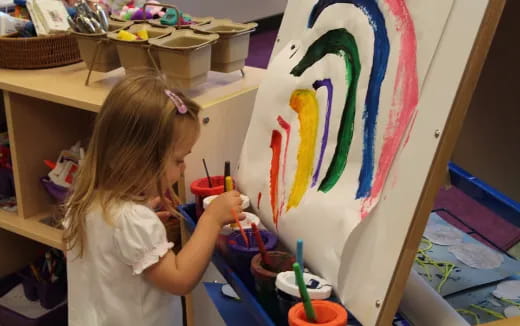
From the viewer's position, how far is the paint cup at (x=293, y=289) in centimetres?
88

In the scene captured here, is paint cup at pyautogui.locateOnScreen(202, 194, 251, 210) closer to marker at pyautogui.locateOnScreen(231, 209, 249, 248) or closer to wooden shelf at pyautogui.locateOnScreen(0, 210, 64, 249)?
marker at pyautogui.locateOnScreen(231, 209, 249, 248)

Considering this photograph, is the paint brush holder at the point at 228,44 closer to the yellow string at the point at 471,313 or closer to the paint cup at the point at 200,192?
the paint cup at the point at 200,192

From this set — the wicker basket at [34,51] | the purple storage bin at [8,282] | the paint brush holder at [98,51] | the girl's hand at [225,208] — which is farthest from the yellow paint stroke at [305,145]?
the purple storage bin at [8,282]

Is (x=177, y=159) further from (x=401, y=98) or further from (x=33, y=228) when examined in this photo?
(x=33, y=228)

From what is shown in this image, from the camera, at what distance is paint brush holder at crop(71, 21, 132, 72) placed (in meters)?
1.40

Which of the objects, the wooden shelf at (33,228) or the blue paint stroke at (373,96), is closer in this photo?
the blue paint stroke at (373,96)

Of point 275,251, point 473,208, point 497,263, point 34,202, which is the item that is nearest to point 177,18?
point 34,202

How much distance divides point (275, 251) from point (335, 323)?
25 centimetres

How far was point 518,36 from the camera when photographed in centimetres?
109

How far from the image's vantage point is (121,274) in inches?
43.8

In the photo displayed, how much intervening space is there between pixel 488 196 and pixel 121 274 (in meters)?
0.65

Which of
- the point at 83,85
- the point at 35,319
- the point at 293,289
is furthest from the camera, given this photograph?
the point at 35,319

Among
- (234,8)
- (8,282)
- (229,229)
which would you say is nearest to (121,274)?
(229,229)

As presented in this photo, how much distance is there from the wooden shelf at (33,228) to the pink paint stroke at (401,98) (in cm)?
93
